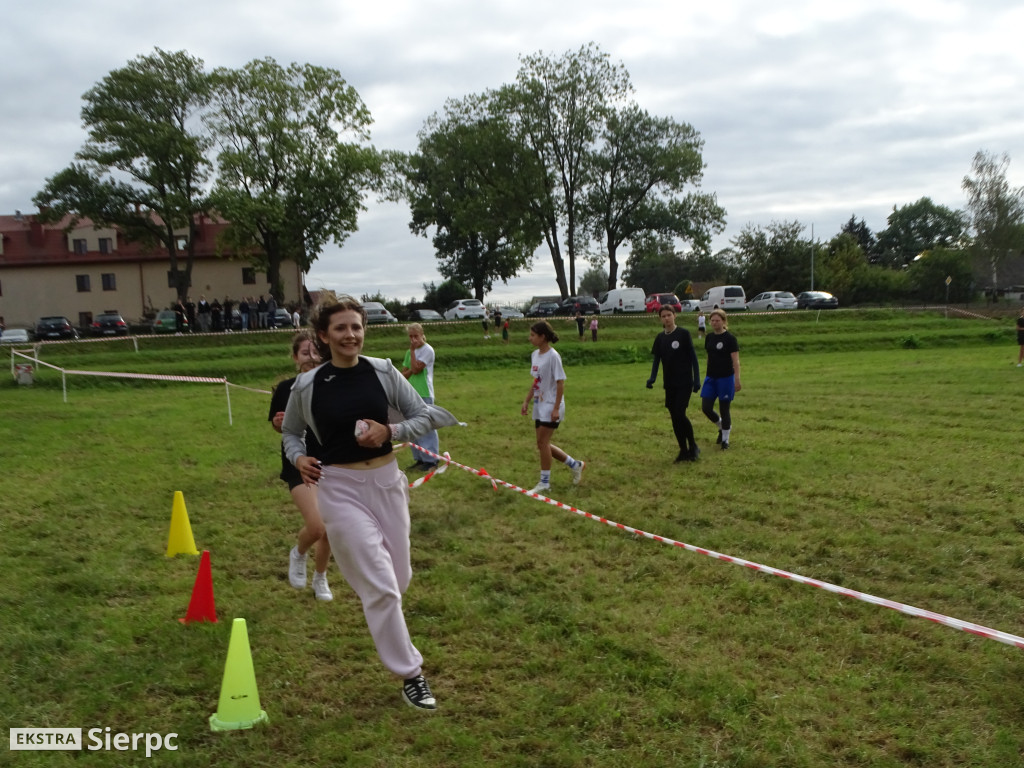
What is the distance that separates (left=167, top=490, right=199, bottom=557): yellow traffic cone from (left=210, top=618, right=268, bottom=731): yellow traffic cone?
311 centimetres

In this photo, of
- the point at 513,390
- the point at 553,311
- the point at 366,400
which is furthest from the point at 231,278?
the point at 366,400

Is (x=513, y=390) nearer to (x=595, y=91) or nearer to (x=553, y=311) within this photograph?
(x=553, y=311)

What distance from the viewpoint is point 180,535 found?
6.75m

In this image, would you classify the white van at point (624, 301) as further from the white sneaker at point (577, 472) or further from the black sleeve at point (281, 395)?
the black sleeve at point (281, 395)

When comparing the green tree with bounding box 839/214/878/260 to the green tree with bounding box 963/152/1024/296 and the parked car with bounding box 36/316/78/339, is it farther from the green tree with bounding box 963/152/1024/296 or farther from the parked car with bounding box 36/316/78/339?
the parked car with bounding box 36/316/78/339

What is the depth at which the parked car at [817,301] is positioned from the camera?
162 ft

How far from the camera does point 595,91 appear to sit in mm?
52969

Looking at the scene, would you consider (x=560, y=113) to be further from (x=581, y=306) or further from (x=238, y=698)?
(x=238, y=698)

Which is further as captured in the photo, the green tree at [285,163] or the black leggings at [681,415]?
the green tree at [285,163]

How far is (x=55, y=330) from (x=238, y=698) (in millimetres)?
42993

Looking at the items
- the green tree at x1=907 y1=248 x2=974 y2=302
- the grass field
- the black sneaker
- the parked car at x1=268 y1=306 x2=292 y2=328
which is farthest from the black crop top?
the green tree at x1=907 y1=248 x2=974 y2=302

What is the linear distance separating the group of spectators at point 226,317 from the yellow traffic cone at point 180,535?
34156 millimetres

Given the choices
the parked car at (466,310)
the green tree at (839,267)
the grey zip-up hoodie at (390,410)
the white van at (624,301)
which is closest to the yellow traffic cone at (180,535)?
the grey zip-up hoodie at (390,410)

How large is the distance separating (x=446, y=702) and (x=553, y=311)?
158ft
